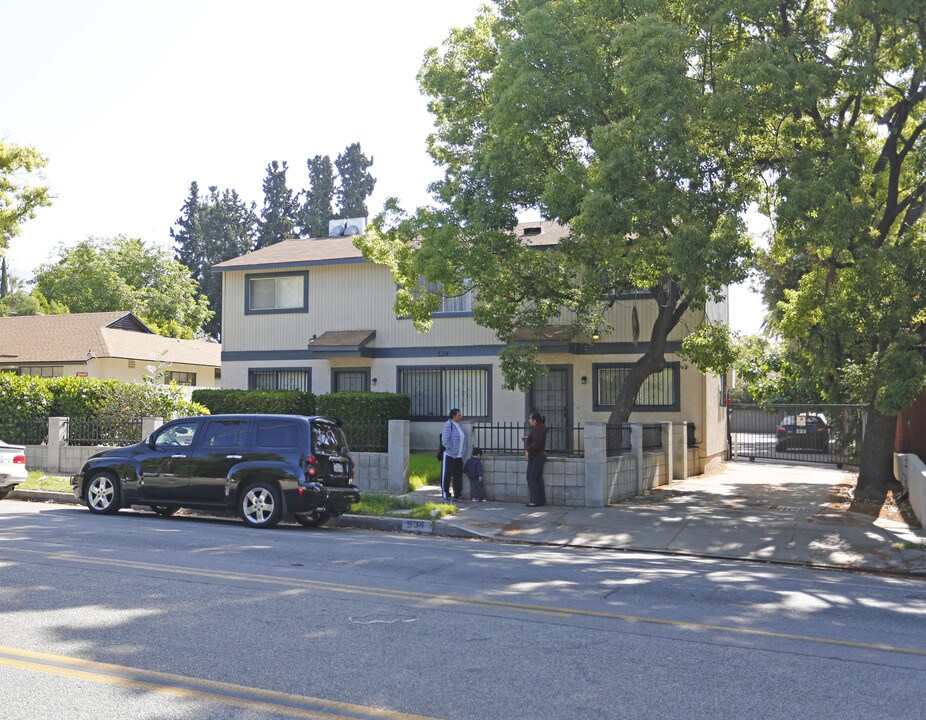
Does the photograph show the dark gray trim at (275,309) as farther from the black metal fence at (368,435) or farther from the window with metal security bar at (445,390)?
the black metal fence at (368,435)

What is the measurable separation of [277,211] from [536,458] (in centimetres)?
6016

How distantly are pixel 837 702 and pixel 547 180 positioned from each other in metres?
12.0

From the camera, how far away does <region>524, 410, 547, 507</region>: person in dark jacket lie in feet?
52.7

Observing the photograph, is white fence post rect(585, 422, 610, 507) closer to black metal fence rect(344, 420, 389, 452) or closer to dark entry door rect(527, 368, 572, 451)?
black metal fence rect(344, 420, 389, 452)

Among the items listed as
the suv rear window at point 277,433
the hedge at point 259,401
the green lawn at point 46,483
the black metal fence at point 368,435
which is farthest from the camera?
the hedge at point 259,401

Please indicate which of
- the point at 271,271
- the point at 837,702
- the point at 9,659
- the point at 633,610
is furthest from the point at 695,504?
the point at 271,271

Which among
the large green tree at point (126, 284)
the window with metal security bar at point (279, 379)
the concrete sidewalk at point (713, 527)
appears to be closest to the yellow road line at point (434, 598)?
the concrete sidewalk at point (713, 527)

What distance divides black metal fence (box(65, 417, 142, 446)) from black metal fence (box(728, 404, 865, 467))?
18.1 m

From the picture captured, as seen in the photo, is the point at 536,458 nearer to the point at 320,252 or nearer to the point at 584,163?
the point at 584,163

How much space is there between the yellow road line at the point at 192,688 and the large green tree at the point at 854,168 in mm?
11445

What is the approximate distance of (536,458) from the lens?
16.2 metres

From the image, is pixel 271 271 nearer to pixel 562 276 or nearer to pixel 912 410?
pixel 562 276

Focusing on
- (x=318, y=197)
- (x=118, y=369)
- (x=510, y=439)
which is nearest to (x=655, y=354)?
(x=510, y=439)

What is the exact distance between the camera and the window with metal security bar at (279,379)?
27062mm
